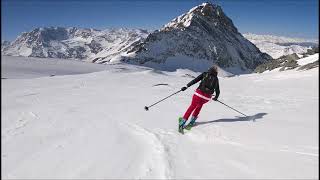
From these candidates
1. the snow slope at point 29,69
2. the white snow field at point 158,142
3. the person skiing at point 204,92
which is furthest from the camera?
the snow slope at point 29,69

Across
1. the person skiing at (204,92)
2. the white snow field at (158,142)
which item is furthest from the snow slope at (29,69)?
the person skiing at (204,92)

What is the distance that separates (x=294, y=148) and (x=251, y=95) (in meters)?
11.9

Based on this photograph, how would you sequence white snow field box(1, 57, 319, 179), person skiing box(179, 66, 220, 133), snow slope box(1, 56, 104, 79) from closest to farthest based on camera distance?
white snow field box(1, 57, 319, 179) → person skiing box(179, 66, 220, 133) → snow slope box(1, 56, 104, 79)

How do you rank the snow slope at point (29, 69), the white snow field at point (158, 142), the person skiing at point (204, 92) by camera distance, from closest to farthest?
1. the white snow field at point (158, 142)
2. the person skiing at point (204, 92)
3. the snow slope at point (29, 69)

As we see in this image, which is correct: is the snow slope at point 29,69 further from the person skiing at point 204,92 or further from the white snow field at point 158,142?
the person skiing at point 204,92

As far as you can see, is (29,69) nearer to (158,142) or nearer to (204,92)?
(204,92)

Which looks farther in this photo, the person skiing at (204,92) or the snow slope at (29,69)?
the snow slope at (29,69)

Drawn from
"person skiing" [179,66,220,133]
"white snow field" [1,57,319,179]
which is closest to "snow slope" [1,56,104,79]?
"white snow field" [1,57,319,179]

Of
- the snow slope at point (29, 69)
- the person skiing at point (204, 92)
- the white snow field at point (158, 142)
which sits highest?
the person skiing at point (204, 92)

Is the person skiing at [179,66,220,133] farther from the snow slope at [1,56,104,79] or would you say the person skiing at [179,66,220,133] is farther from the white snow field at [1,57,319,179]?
the snow slope at [1,56,104,79]

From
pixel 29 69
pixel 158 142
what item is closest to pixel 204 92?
pixel 158 142

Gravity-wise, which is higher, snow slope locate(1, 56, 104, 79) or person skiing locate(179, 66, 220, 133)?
person skiing locate(179, 66, 220, 133)

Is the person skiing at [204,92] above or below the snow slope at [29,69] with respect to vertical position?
above

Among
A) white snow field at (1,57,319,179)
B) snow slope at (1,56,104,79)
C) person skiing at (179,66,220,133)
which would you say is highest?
person skiing at (179,66,220,133)
